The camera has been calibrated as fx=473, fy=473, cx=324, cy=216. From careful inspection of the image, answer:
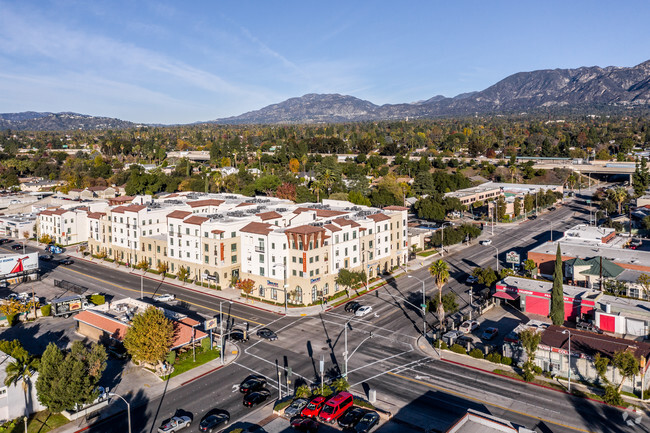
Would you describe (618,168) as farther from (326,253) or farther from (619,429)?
(619,429)

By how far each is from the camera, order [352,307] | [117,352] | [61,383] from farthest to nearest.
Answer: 1. [352,307]
2. [117,352]
3. [61,383]

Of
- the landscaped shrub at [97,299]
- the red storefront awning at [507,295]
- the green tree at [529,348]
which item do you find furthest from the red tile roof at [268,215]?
the green tree at [529,348]

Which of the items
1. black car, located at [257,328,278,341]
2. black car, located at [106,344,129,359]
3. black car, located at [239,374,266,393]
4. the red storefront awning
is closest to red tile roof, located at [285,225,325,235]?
black car, located at [257,328,278,341]

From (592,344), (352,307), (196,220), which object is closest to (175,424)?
(352,307)

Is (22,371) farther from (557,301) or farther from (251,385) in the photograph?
(557,301)

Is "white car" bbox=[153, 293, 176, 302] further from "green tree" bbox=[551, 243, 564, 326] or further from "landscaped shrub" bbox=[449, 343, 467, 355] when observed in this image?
"green tree" bbox=[551, 243, 564, 326]

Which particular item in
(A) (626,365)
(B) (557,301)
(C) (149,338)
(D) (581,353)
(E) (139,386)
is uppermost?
(B) (557,301)
